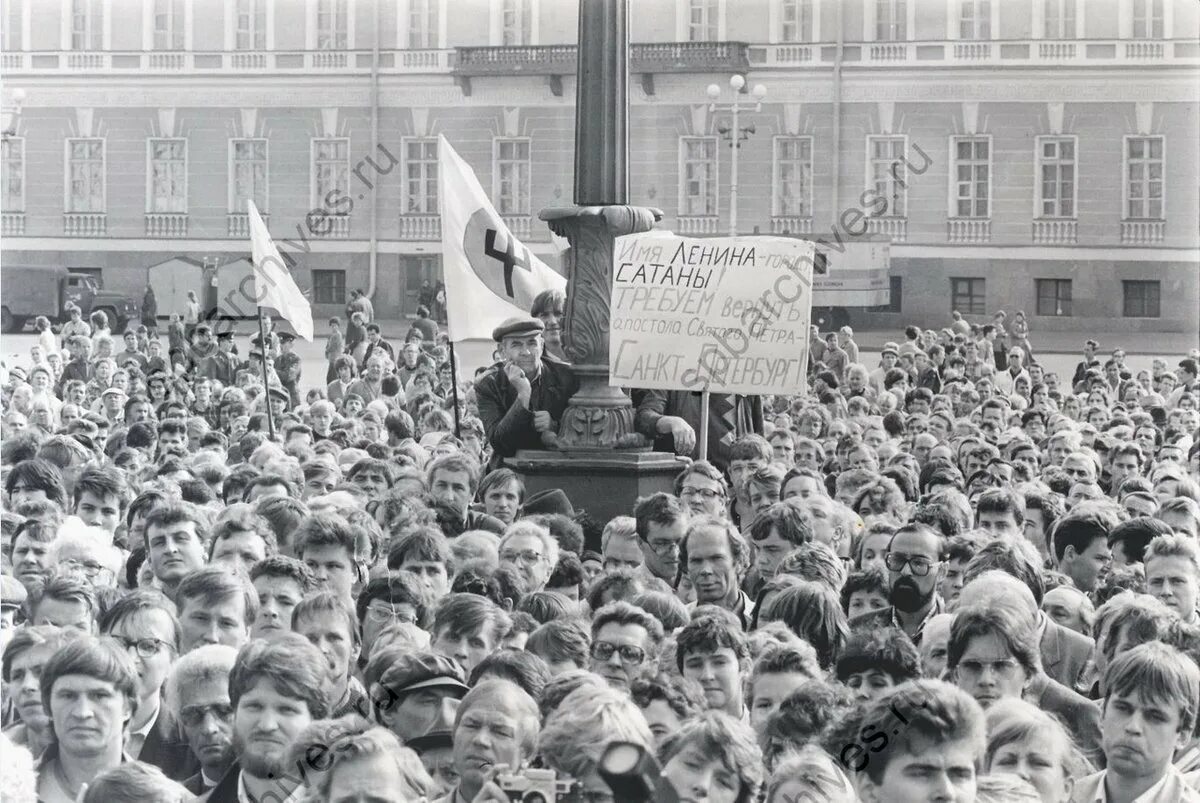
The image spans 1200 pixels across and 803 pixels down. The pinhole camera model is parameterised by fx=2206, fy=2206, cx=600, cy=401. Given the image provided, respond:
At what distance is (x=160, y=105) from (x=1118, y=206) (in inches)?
778

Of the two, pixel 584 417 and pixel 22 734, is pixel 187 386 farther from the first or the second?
pixel 22 734

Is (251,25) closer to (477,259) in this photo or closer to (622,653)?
(477,259)

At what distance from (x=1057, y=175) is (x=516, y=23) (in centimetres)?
Answer: 1148

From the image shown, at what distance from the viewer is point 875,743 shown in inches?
207

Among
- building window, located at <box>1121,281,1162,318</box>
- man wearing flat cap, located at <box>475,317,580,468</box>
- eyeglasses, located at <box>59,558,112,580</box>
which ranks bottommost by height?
eyeglasses, located at <box>59,558,112,580</box>

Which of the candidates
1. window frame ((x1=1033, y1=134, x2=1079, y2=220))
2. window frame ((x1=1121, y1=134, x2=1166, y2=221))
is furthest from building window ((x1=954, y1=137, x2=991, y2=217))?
window frame ((x1=1121, y1=134, x2=1166, y2=221))

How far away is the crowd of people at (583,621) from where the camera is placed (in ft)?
17.3

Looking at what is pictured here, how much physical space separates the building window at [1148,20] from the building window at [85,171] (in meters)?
21.3

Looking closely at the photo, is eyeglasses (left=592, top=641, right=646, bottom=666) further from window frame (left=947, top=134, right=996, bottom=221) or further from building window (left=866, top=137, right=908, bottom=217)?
window frame (left=947, top=134, right=996, bottom=221)

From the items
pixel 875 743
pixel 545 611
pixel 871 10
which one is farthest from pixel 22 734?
pixel 871 10

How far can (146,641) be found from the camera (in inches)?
270

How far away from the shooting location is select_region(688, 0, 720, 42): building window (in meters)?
44.2

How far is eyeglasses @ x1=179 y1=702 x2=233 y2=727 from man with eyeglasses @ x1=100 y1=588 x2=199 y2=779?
32 cm

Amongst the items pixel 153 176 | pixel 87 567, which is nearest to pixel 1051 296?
pixel 153 176
